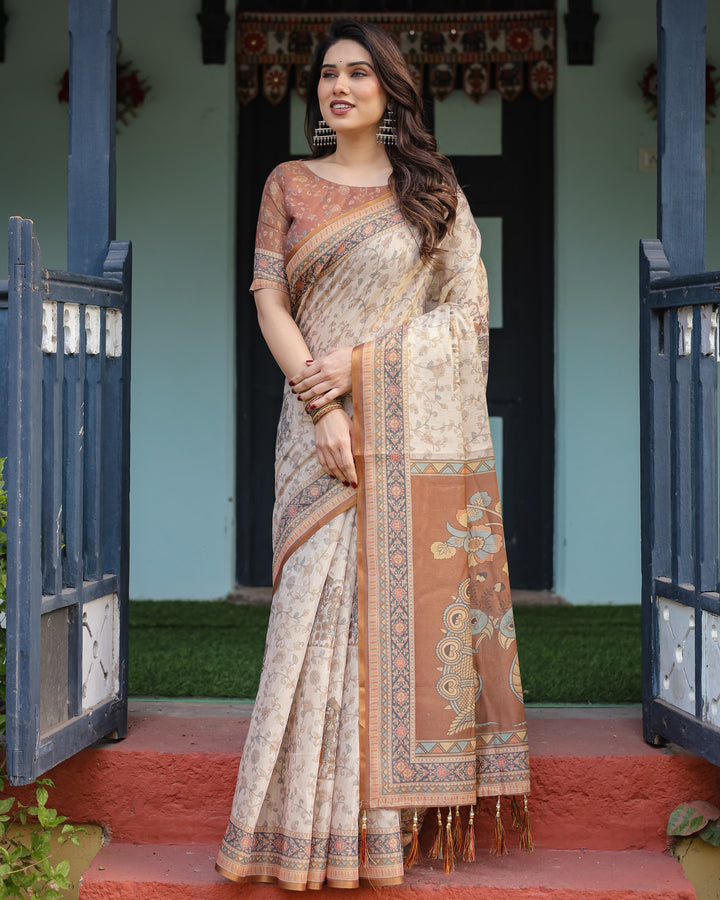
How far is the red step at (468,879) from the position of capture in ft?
8.07

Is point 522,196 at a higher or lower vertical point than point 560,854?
higher

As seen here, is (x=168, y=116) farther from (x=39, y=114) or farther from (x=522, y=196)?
(x=522, y=196)

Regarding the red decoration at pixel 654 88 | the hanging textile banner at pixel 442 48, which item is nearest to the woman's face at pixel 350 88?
the hanging textile banner at pixel 442 48

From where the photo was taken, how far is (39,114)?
507 centimetres

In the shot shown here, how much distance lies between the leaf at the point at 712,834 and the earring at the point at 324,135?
1.92m

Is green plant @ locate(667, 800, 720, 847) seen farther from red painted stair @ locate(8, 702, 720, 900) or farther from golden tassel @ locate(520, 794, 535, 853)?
golden tassel @ locate(520, 794, 535, 853)

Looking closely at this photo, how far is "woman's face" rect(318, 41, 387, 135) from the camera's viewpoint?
2500 mm

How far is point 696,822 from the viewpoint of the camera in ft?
8.87

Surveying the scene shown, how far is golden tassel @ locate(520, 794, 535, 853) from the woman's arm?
875 millimetres

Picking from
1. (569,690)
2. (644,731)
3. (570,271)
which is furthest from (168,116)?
(644,731)

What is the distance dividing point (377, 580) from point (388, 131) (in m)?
1.06

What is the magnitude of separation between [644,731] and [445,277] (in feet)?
4.30

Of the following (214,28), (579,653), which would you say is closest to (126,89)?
(214,28)

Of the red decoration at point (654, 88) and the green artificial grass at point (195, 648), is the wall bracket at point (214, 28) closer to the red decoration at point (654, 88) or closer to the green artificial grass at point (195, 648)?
the red decoration at point (654, 88)
